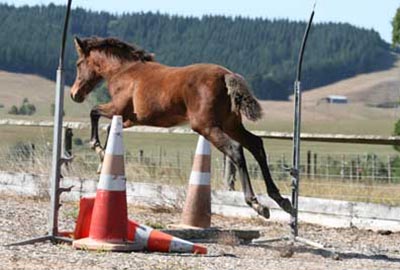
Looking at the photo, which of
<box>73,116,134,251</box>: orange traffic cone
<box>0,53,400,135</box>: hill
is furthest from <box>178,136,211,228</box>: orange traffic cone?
<box>0,53,400,135</box>: hill

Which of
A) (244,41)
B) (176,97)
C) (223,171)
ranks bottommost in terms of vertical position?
(223,171)

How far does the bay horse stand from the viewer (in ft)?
37.5

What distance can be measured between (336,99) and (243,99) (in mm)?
86915

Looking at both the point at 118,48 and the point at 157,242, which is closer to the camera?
the point at 157,242

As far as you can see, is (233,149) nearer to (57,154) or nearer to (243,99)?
(243,99)

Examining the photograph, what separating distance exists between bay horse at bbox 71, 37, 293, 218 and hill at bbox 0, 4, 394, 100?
58502 mm

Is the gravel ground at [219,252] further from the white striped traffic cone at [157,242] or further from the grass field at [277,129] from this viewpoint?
the grass field at [277,129]

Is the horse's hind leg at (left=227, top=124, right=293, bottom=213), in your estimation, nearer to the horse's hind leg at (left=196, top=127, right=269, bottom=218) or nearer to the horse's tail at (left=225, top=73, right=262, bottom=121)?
the horse's hind leg at (left=196, top=127, right=269, bottom=218)

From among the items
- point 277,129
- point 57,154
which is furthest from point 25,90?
point 57,154

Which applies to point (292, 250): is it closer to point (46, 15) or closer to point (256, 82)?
point (46, 15)

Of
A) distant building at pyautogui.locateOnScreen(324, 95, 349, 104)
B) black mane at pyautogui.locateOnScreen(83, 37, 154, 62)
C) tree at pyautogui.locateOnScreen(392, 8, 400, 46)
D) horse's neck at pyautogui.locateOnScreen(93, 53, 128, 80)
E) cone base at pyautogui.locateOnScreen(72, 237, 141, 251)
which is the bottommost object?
cone base at pyautogui.locateOnScreen(72, 237, 141, 251)

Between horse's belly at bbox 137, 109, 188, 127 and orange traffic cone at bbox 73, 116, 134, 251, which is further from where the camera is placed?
horse's belly at bbox 137, 109, 188, 127

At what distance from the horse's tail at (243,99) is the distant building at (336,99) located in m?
81.6

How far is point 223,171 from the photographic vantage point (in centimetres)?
1617
